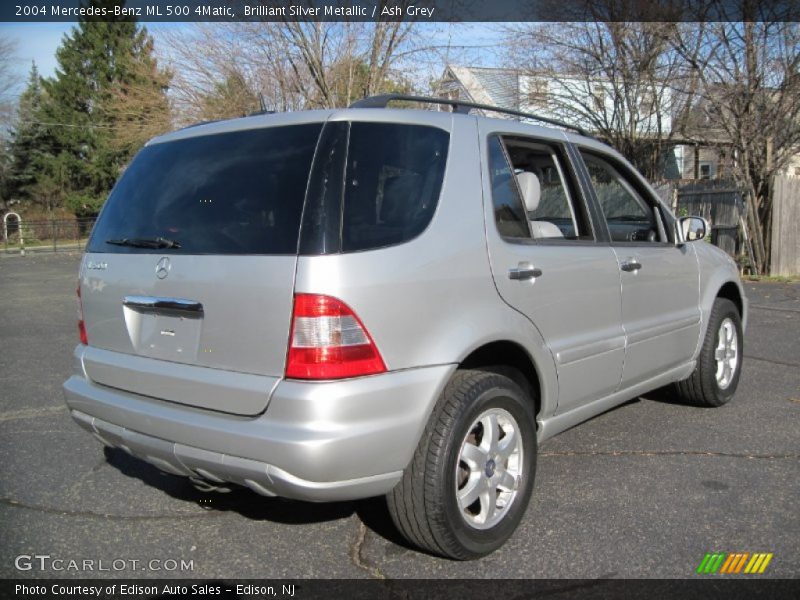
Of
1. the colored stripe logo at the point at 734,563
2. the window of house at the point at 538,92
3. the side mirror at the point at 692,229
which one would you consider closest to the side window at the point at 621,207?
the side mirror at the point at 692,229

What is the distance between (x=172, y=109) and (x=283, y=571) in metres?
23.5

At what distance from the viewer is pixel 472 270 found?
294cm

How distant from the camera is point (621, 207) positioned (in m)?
4.48

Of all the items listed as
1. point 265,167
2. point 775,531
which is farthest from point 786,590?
point 265,167

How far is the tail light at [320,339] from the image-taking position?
2.50 metres

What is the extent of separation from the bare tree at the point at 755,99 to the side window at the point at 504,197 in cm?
1218

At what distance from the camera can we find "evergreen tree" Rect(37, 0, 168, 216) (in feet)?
147

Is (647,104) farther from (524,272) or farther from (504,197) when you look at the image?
(524,272)

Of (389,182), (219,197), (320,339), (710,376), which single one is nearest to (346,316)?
(320,339)

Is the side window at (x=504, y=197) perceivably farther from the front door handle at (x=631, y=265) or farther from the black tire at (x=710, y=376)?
the black tire at (x=710, y=376)

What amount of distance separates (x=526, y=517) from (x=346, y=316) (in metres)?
1.55

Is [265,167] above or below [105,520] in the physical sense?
above

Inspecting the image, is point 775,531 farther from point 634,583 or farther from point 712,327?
point 712,327

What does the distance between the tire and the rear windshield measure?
93 centimetres
